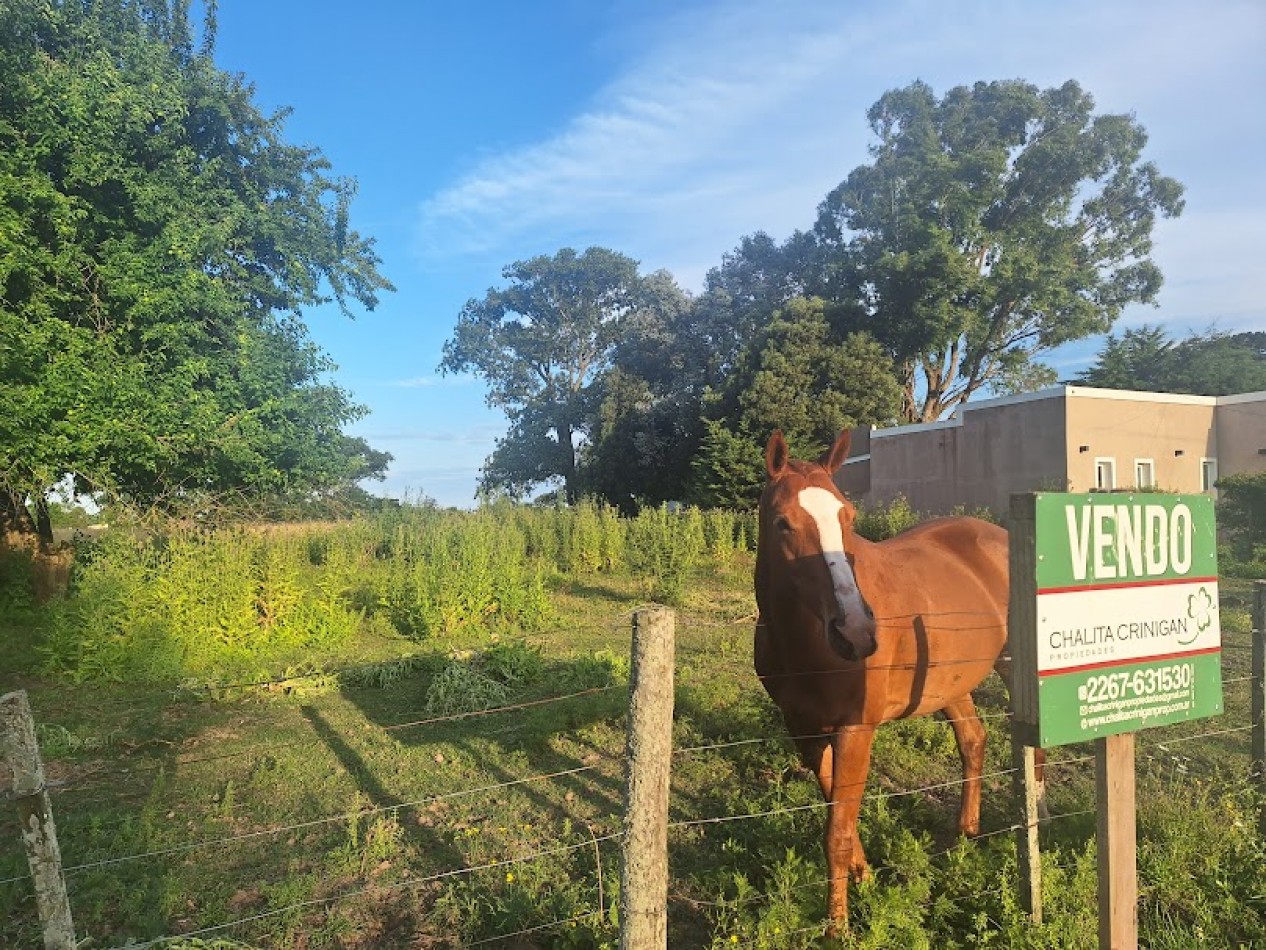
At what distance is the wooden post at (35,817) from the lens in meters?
1.90

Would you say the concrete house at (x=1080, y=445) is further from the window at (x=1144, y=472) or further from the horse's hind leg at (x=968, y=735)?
the horse's hind leg at (x=968, y=735)

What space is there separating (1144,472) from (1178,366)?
16.7 m

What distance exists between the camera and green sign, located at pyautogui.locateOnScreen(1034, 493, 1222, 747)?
239cm

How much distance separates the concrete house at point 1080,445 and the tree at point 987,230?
18.3 ft

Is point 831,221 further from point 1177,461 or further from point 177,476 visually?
point 177,476

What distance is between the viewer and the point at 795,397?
2288cm

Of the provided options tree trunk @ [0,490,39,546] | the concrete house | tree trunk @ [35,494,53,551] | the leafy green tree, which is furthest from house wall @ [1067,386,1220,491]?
tree trunk @ [0,490,39,546]

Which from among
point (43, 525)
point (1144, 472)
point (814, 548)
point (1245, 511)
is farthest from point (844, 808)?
point (1144, 472)

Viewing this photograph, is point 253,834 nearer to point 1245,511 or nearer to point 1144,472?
point 1245,511

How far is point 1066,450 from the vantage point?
1798 centimetres

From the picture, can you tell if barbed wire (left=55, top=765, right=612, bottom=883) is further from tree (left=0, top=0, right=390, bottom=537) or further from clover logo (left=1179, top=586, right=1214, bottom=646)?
tree (left=0, top=0, right=390, bottom=537)

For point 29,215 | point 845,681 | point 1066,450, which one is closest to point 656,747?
point 845,681

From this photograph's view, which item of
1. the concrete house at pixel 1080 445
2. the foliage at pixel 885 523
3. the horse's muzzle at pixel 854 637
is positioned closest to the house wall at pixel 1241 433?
the concrete house at pixel 1080 445

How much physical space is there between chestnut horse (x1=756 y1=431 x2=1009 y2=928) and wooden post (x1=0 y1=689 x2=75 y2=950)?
2.44 m
